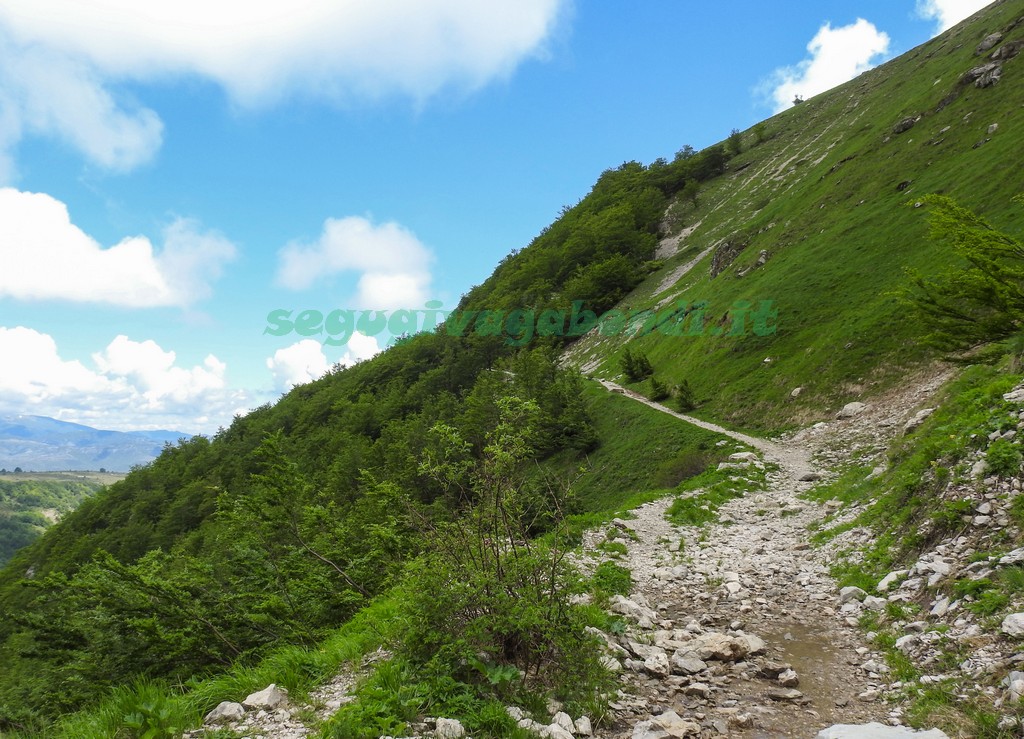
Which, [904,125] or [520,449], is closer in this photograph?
[520,449]

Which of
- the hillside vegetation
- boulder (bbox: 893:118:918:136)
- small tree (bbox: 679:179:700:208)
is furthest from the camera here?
small tree (bbox: 679:179:700:208)

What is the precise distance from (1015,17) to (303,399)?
142966mm

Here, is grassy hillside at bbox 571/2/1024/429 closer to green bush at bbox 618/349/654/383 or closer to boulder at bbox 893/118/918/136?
boulder at bbox 893/118/918/136

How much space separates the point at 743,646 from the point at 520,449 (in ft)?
14.8

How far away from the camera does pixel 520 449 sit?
23.8ft

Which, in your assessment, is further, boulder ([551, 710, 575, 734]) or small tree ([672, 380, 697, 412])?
small tree ([672, 380, 697, 412])

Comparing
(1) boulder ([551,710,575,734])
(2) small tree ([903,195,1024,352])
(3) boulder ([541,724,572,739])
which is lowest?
(1) boulder ([551,710,575,734])

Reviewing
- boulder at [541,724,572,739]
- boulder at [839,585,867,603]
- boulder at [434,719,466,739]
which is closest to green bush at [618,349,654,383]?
boulder at [839,585,867,603]

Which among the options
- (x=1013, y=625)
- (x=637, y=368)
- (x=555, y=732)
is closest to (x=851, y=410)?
(x=1013, y=625)

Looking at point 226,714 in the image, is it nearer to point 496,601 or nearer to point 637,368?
point 496,601

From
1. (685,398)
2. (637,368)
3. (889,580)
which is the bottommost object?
(889,580)

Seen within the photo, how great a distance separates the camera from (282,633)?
10.4 metres

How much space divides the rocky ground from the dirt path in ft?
0.08

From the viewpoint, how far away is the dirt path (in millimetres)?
6035
